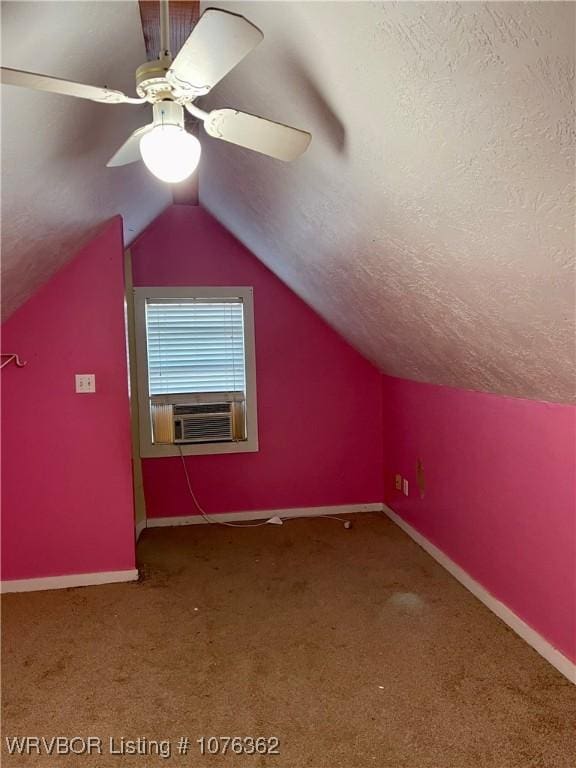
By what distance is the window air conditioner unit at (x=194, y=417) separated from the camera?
12.7ft

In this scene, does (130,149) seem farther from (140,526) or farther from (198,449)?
(140,526)

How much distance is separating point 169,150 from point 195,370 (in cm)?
268

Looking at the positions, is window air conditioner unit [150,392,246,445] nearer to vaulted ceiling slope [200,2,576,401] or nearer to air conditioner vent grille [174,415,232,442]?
air conditioner vent grille [174,415,232,442]

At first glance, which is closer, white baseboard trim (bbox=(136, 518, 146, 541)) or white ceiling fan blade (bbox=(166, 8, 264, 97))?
white ceiling fan blade (bbox=(166, 8, 264, 97))

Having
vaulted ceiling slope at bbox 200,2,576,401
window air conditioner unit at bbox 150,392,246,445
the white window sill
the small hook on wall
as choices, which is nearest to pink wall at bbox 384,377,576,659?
vaulted ceiling slope at bbox 200,2,576,401

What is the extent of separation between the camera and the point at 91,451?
Answer: 2.95 metres

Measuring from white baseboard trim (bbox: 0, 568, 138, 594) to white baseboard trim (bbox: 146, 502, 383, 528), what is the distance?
93 centimetres

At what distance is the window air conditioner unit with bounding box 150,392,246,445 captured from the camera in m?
3.86

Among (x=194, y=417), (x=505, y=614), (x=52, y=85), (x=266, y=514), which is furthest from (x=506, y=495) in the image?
(x=52, y=85)

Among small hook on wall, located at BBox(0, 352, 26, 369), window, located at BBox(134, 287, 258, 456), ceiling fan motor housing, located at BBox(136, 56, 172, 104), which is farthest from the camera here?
window, located at BBox(134, 287, 258, 456)

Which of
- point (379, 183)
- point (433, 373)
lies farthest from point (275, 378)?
point (379, 183)

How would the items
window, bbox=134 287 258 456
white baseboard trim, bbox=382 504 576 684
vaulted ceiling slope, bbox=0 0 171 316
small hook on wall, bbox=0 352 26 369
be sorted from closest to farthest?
vaulted ceiling slope, bbox=0 0 171 316 < white baseboard trim, bbox=382 504 576 684 < small hook on wall, bbox=0 352 26 369 < window, bbox=134 287 258 456

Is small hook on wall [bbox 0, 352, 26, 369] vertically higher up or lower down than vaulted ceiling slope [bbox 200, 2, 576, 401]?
lower down

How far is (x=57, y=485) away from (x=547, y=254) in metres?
2.78
